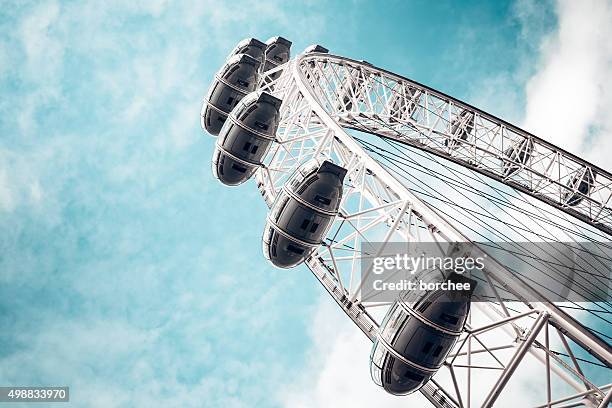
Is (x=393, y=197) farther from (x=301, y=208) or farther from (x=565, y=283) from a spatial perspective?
(x=565, y=283)

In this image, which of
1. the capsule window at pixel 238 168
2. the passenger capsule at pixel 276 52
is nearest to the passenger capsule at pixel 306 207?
the capsule window at pixel 238 168

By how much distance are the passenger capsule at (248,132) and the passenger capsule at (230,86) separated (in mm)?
3966

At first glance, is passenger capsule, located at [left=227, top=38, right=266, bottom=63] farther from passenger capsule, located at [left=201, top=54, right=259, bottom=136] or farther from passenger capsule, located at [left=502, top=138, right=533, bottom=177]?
passenger capsule, located at [left=502, top=138, right=533, bottom=177]

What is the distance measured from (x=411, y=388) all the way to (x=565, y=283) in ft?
36.7

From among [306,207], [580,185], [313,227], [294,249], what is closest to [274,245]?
[294,249]

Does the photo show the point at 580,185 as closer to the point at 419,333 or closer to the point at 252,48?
the point at 252,48

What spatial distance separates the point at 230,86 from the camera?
790 inches

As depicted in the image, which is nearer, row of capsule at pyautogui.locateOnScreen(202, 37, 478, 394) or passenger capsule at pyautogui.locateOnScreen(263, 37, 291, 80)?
row of capsule at pyautogui.locateOnScreen(202, 37, 478, 394)

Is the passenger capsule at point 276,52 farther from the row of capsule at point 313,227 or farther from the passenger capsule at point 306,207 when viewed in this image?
the passenger capsule at point 306,207

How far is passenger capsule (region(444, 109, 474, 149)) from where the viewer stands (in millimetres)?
25516

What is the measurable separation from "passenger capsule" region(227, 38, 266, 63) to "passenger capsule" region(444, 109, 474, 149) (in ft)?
30.9

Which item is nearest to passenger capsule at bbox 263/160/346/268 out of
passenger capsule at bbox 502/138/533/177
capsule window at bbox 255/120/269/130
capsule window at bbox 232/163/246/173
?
capsule window at bbox 255/120/269/130

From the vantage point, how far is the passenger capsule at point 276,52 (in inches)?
1045

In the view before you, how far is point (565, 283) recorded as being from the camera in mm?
19828
